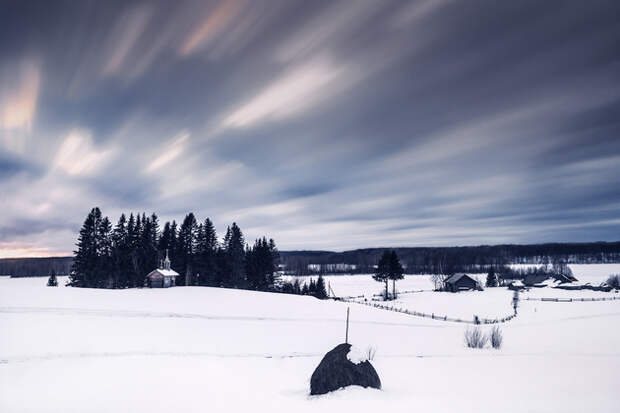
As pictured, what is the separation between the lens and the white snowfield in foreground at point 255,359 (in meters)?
13.5

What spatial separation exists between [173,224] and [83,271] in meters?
20.3

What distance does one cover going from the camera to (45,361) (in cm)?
1928

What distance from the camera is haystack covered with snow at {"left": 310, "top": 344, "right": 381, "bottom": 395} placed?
13.5 meters

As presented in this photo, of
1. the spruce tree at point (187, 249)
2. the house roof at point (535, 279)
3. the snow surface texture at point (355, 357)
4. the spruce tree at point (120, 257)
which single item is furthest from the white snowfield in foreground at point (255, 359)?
the house roof at point (535, 279)

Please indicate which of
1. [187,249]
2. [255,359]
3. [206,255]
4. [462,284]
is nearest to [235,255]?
[206,255]

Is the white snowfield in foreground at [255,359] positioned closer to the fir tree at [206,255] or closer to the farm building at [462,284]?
the fir tree at [206,255]

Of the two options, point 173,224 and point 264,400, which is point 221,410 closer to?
point 264,400

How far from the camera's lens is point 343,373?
1357cm

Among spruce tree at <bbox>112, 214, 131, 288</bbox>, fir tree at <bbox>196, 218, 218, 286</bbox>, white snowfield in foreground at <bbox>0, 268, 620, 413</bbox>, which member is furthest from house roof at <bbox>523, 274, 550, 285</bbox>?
spruce tree at <bbox>112, 214, 131, 288</bbox>

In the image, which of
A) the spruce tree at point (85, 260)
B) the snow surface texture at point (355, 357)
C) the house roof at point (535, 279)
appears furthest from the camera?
the house roof at point (535, 279)

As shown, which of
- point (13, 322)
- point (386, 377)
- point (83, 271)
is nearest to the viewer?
point (386, 377)

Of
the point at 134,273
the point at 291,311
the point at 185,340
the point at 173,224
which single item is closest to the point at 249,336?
the point at 185,340

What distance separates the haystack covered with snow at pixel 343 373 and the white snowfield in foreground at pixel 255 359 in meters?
0.44

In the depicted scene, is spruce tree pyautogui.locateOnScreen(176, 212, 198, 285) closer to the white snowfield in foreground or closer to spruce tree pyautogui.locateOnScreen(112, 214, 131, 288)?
spruce tree pyautogui.locateOnScreen(112, 214, 131, 288)
